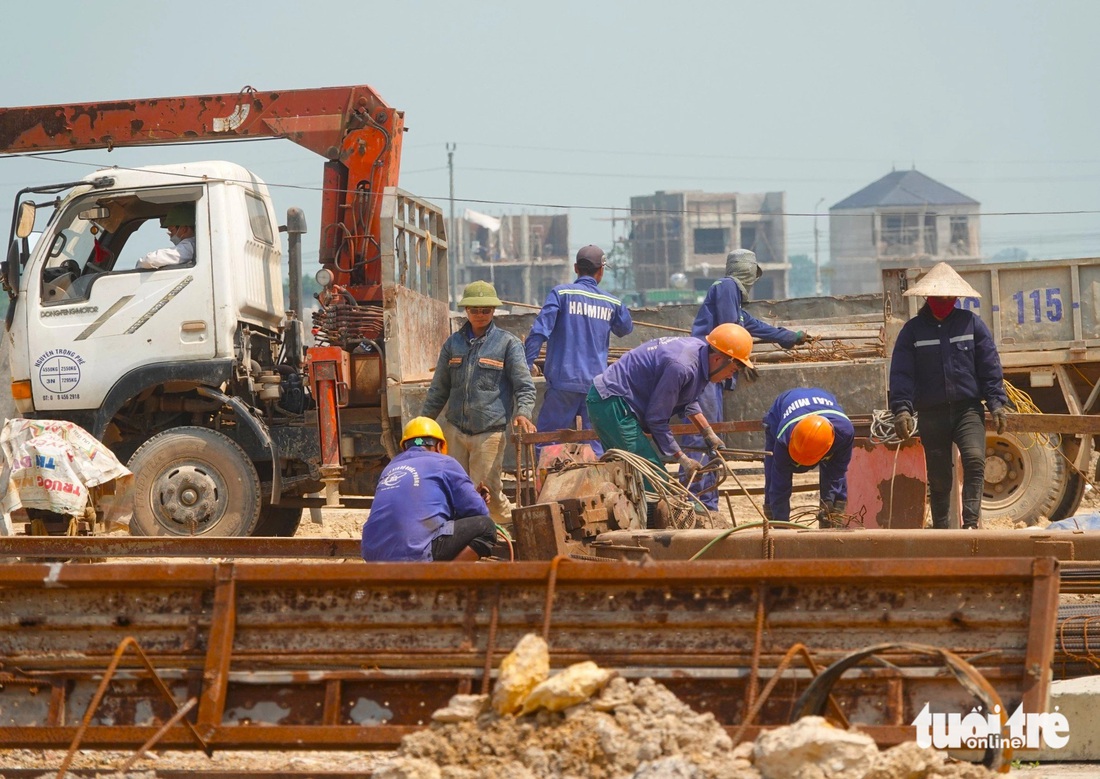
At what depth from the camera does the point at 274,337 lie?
35.4ft

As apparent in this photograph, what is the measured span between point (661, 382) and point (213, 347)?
3654 millimetres

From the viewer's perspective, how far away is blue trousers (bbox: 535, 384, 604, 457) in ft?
31.6

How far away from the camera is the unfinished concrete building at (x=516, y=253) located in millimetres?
72250

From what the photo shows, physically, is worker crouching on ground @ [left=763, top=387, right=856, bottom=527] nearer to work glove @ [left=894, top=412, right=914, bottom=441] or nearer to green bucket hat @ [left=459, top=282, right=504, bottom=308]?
work glove @ [left=894, top=412, right=914, bottom=441]

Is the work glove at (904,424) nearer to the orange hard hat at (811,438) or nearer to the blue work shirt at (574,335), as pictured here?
the orange hard hat at (811,438)

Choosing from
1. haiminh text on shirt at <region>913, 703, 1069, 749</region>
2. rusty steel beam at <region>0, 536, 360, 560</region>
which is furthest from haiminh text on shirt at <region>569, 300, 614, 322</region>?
haiminh text on shirt at <region>913, 703, 1069, 749</region>

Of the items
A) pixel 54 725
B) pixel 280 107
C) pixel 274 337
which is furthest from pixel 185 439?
pixel 54 725

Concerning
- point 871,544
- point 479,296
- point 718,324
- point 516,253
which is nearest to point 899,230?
point 516,253

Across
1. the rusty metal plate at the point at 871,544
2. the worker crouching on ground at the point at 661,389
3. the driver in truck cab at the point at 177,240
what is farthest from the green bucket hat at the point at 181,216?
the rusty metal plate at the point at 871,544

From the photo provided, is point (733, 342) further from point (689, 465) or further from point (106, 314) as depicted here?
point (106, 314)

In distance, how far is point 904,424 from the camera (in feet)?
27.8

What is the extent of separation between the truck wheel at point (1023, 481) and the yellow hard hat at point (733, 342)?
326 cm

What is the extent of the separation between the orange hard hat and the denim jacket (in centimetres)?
221

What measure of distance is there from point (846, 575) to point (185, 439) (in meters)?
6.32
